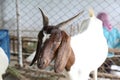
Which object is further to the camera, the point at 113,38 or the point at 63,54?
the point at 113,38

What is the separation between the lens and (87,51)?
1826mm

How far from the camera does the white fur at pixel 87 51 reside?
1.75 m

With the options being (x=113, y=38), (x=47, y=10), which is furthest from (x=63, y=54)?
(x=47, y=10)

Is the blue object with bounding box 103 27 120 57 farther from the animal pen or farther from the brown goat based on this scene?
the brown goat

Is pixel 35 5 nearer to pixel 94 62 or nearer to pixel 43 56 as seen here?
pixel 94 62

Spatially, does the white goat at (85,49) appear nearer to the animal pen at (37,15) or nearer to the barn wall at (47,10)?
the animal pen at (37,15)

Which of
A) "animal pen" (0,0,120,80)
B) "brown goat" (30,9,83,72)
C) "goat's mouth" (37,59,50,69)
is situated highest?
"animal pen" (0,0,120,80)

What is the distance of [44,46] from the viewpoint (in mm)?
1533

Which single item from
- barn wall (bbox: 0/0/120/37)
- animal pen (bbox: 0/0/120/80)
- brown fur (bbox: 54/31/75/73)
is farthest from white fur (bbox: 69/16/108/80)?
barn wall (bbox: 0/0/120/37)

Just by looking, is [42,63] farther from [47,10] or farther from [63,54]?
[47,10]

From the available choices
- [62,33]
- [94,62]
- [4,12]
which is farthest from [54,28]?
[4,12]

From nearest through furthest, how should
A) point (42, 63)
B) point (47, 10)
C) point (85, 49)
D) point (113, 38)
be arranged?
point (42, 63) < point (85, 49) < point (113, 38) < point (47, 10)

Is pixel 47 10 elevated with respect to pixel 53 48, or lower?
elevated

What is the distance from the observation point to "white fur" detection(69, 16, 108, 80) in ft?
5.75
